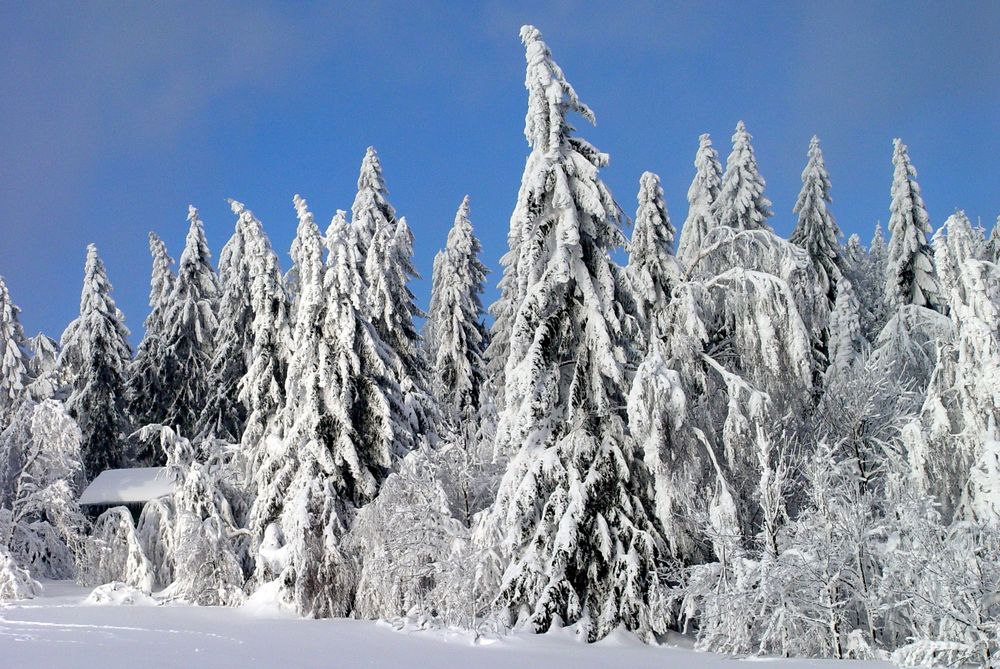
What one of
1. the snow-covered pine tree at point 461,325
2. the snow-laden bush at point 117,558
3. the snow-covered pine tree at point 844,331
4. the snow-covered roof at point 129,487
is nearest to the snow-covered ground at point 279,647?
the snow-laden bush at point 117,558

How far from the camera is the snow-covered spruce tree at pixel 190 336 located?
38688 mm

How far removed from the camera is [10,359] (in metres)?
36.5

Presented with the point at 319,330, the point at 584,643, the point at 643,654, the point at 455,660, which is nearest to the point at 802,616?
the point at 643,654

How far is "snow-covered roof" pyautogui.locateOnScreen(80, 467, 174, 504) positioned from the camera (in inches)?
1214

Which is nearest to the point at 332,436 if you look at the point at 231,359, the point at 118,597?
the point at 118,597

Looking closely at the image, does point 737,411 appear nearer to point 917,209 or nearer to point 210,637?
point 210,637

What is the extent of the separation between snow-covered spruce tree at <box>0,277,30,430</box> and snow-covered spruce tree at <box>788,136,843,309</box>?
1217 inches

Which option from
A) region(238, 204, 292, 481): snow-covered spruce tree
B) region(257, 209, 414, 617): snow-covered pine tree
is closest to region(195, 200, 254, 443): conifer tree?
region(238, 204, 292, 481): snow-covered spruce tree

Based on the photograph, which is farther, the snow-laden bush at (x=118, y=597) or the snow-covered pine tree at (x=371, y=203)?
the snow-covered pine tree at (x=371, y=203)

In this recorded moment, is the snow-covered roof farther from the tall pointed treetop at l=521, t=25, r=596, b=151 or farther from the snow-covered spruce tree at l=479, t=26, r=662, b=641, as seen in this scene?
the tall pointed treetop at l=521, t=25, r=596, b=151

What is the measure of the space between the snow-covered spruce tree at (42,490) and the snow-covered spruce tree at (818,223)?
2676 cm

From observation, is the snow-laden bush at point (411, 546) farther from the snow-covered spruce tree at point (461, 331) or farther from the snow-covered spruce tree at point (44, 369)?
the snow-covered spruce tree at point (44, 369)

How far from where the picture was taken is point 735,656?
1364 centimetres

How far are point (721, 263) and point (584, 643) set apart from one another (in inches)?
333
